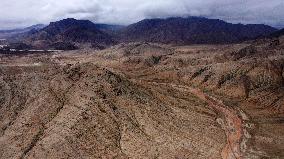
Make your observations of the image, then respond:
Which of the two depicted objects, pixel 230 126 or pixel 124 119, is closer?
pixel 124 119

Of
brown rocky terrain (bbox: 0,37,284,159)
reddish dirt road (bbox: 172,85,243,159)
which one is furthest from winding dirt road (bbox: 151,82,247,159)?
brown rocky terrain (bbox: 0,37,284,159)

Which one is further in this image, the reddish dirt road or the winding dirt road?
the winding dirt road

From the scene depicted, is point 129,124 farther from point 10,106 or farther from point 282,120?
point 282,120

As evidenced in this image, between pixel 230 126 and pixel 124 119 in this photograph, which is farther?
pixel 230 126

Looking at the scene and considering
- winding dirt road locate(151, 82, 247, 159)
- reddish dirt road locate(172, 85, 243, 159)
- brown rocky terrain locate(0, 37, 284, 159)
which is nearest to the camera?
brown rocky terrain locate(0, 37, 284, 159)

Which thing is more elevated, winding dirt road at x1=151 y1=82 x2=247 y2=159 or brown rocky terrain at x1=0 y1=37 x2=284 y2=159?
brown rocky terrain at x1=0 y1=37 x2=284 y2=159

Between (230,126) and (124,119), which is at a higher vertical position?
(124,119)

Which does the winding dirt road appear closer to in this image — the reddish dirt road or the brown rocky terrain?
the reddish dirt road

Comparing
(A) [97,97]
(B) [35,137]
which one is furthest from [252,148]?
(B) [35,137]

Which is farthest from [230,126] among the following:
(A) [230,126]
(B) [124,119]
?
(B) [124,119]

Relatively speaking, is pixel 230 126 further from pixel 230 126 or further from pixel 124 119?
pixel 124 119
